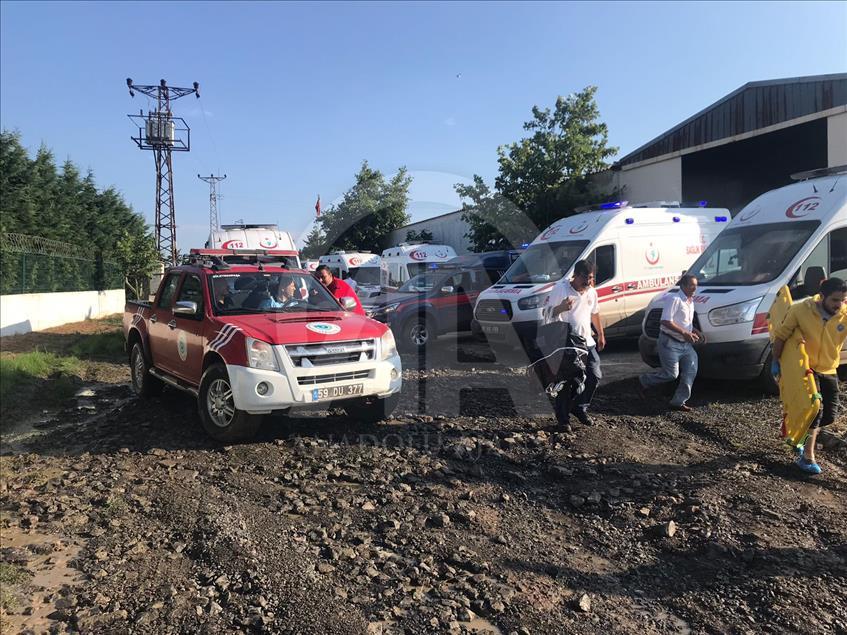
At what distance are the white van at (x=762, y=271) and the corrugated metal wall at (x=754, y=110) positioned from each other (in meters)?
8.60

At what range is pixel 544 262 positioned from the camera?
1126cm

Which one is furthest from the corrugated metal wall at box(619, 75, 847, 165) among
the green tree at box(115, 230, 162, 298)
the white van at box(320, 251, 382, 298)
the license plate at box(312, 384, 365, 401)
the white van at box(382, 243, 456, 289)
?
the green tree at box(115, 230, 162, 298)

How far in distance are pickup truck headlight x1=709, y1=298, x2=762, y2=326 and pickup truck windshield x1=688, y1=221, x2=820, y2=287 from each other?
0.50 metres

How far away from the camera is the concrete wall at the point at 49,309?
47.5ft

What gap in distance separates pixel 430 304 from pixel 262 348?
6.79 metres

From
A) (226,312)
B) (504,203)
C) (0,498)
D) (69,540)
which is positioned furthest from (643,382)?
(504,203)

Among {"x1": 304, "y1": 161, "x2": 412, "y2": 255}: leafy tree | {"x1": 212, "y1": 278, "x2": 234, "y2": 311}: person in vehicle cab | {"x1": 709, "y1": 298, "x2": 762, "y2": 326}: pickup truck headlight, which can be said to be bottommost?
{"x1": 709, "y1": 298, "x2": 762, "y2": 326}: pickup truck headlight

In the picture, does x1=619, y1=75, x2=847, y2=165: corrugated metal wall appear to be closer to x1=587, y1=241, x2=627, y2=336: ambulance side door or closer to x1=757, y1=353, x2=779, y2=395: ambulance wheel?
x1=587, y1=241, x2=627, y2=336: ambulance side door

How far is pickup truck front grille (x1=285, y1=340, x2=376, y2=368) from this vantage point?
573 centimetres

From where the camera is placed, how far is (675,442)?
5.93 meters

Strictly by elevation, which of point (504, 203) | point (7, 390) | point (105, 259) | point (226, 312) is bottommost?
point (7, 390)

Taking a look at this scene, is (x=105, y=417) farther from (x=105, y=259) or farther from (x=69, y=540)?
(x=105, y=259)

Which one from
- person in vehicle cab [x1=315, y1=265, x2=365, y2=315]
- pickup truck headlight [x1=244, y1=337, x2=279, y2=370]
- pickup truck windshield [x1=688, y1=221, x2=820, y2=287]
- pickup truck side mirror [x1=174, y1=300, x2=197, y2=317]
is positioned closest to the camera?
pickup truck headlight [x1=244, y1=337, x2=279, y2=370]

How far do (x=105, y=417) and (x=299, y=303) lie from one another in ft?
9.66
